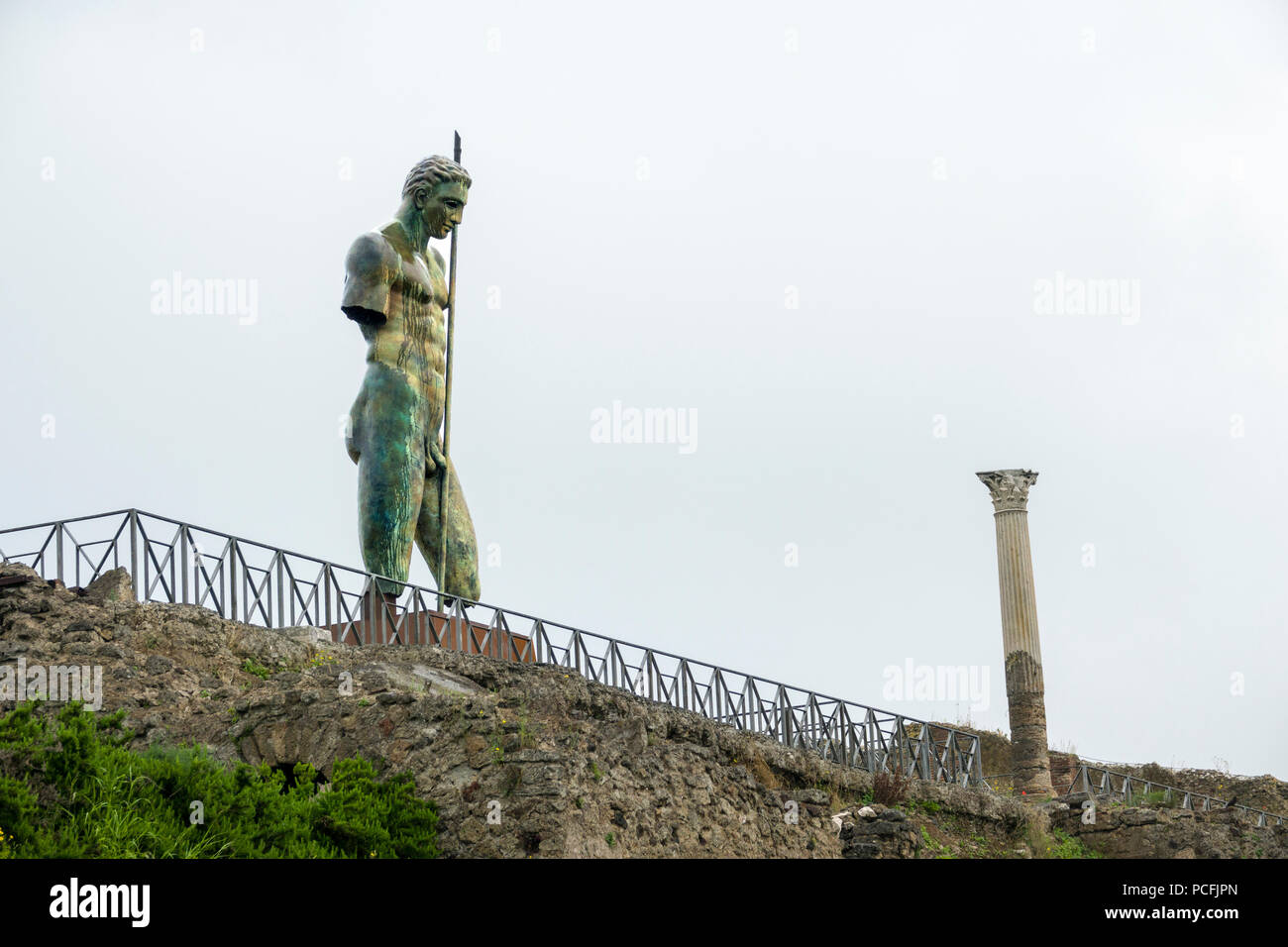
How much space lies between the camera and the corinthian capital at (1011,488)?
89.8 feet

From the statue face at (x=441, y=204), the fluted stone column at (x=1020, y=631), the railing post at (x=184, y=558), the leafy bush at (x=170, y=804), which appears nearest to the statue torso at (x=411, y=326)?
the statue face at (x=441, y=204)

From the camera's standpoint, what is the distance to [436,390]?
2027 cm

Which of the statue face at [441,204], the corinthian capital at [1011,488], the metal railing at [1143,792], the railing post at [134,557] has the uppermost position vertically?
the statue face at [441,204]

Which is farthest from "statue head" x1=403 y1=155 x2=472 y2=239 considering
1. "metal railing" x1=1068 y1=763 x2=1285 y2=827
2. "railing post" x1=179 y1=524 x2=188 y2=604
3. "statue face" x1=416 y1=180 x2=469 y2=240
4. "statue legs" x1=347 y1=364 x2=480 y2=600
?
"metal railing" x1=1068 y1=763 x2=1285 y2=827

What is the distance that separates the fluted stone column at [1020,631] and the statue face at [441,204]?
35.0 ft

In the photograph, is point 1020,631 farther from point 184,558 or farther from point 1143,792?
point 184,558

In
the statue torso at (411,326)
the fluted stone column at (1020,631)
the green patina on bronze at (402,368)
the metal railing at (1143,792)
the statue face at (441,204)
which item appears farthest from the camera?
the fluted stone column at (1020,631)

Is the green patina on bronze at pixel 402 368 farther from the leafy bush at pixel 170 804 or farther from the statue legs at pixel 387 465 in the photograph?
the leafy bush at pixel 170 804

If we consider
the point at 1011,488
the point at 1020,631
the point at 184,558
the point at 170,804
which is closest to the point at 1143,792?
the point at 1020,631

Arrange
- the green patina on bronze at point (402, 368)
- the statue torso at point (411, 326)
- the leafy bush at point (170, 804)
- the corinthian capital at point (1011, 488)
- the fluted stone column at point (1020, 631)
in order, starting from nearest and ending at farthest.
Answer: the leafy bush at point (170, 804), the green patina on bronze at point (402, 368), the statue torso at point (411, 326), the fluted stone column at point (1020, 631), the corinthian capital at point (1011, 488)

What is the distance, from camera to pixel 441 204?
1994 cm

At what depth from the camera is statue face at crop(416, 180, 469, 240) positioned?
1992cm
